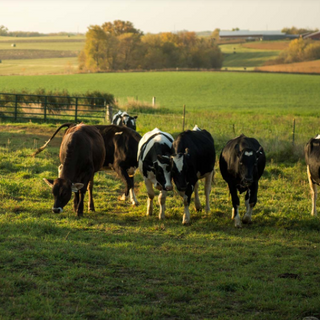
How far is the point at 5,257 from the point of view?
6.02 meters

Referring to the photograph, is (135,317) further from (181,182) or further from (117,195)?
(117,195)

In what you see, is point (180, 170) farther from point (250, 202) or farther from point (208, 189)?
point (208, 189)

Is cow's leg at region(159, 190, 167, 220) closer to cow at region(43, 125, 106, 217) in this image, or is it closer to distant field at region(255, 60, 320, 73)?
cow at region(43, 125, 106, 217)

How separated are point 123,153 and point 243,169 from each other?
9.76 ft

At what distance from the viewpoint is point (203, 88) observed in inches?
2259

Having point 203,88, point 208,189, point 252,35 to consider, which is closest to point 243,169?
point 208,189

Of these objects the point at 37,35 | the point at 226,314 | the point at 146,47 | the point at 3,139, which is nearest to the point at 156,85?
the point at 146,47

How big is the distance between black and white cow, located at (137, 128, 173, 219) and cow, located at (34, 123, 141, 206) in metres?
0.56

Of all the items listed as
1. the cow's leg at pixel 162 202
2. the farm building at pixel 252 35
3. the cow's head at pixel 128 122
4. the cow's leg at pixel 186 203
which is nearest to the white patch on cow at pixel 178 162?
the cow's leg at pixel 186 203

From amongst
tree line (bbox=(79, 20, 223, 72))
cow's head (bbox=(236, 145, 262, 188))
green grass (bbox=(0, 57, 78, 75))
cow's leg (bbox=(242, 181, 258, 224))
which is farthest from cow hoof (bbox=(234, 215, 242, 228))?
tree line (bbox=(79, 20, 223, 72))

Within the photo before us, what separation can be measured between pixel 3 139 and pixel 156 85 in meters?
42.3

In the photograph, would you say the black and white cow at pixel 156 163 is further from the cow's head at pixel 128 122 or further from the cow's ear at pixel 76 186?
the cow's head at pixel 128 122

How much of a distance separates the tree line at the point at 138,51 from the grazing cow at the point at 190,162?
67.0 m

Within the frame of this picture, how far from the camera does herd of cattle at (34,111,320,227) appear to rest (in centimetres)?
864
